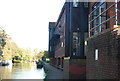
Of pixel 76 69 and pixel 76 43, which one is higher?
pixel 76 43

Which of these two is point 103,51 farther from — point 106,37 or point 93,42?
point 93,42

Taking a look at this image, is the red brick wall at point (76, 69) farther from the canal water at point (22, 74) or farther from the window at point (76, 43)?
the canal water at point (22, 74)

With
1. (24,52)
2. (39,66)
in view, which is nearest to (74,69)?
(39,66)

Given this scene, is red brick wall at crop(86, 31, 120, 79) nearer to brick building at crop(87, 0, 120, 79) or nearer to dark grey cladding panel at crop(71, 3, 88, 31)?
brick building at crop(87, 0, 120, 79)

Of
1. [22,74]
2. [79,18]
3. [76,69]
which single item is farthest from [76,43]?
[22,74]

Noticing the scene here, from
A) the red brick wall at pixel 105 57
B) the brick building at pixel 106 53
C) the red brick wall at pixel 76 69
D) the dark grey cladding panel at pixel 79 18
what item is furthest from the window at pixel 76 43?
the red brick wall at pixel 105 57

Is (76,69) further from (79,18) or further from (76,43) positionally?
(79,18)

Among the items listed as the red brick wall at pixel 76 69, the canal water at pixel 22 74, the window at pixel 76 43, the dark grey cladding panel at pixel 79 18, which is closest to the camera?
the red brick wall at pixel 76 69

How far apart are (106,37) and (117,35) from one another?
2.43 feet

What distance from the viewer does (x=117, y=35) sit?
18.0 ft

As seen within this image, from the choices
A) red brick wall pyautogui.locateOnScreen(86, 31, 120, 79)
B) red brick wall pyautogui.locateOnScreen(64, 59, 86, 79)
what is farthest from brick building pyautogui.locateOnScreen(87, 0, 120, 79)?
red brick wall pyautogui.locateOnScreen(64, 59, 86, 79)

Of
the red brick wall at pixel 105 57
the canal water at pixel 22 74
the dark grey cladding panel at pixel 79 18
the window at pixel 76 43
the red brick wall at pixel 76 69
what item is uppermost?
the dark grey cladding panel at pixel 79 18

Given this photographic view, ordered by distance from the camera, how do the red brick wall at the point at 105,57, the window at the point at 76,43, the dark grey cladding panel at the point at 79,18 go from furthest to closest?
the dark grey cladding panel at the point at 79,18 → the window at the point at 76,43 → the red brick wall at the point at 105,57

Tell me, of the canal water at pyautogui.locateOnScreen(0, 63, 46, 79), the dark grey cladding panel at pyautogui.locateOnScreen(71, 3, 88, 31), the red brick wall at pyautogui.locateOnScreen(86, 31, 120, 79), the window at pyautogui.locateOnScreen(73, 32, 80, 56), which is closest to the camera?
the red brick wall at pyautogui.locateOnScreen(86, 31, 120, 79)
